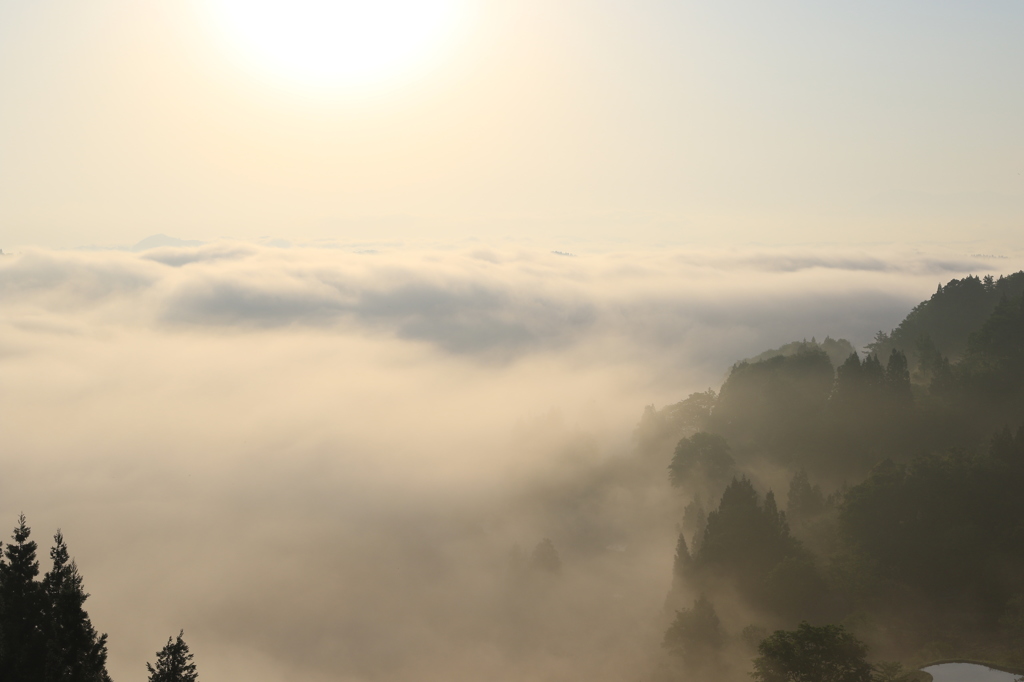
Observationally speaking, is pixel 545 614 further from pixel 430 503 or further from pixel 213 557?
pixel 213 557

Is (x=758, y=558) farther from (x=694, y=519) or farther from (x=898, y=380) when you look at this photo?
(x=898, y=380)

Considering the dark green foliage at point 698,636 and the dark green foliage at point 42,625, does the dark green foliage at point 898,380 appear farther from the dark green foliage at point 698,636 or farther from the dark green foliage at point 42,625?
the dark green foliage at point 42,625

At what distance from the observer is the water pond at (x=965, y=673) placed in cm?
3962

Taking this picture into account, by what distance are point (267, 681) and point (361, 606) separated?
55.4 feet

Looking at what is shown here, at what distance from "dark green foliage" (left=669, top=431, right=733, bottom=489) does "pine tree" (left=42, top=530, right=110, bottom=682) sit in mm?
69417

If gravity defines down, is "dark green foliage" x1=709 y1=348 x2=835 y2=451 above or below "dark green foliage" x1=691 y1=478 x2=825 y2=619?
above

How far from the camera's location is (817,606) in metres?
54.1

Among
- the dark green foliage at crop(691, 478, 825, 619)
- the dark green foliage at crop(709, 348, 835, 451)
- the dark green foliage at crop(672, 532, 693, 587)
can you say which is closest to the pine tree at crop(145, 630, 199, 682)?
the dark green foliage at crop(691, 478, 825, 619)

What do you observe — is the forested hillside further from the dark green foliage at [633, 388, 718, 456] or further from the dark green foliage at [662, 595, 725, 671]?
the dark green foliage at [633, 388, 718, 456]

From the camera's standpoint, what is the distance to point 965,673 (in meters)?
41.0

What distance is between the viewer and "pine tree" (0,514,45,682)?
26.0m

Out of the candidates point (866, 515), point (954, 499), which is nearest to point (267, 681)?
point (866, 515)

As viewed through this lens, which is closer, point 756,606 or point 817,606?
point 817,606

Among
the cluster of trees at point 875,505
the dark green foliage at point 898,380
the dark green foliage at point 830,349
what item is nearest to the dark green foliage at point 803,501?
the cluster of trees at point 875,505
